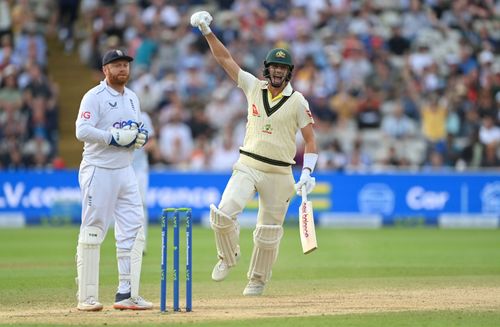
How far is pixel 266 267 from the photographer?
36.4 feet

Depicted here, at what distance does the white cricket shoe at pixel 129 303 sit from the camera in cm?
976

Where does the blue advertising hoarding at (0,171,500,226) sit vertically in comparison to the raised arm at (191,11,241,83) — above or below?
below

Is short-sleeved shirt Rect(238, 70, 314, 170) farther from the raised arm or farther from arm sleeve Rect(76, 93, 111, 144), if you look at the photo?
arm sleeve Rect(76, 93, 111, 144)

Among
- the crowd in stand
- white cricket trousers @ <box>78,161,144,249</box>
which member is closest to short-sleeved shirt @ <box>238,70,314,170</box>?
white cricket trousers @ <box>78,161,144,249</box>

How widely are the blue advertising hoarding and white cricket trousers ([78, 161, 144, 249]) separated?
11.9 meters

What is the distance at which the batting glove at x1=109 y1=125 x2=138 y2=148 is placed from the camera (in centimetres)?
960

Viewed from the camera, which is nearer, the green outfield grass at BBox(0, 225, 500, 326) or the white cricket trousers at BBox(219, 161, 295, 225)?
the green outfield grass at BBox(0, 225, 500, 326)

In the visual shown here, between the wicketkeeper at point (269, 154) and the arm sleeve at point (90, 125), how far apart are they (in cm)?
166

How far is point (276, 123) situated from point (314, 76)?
1323cm

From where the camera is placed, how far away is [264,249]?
→ 11.0m

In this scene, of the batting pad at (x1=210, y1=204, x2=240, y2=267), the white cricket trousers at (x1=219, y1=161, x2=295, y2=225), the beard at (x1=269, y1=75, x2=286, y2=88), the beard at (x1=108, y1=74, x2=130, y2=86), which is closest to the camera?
the beard at (x1=108, y1=74, x2=130, y2=86)

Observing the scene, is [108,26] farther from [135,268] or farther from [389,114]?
[135,268]

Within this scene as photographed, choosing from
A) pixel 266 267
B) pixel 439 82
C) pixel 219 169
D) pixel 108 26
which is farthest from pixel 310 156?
pixel 108 26

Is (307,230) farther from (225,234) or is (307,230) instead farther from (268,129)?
(268,129)
